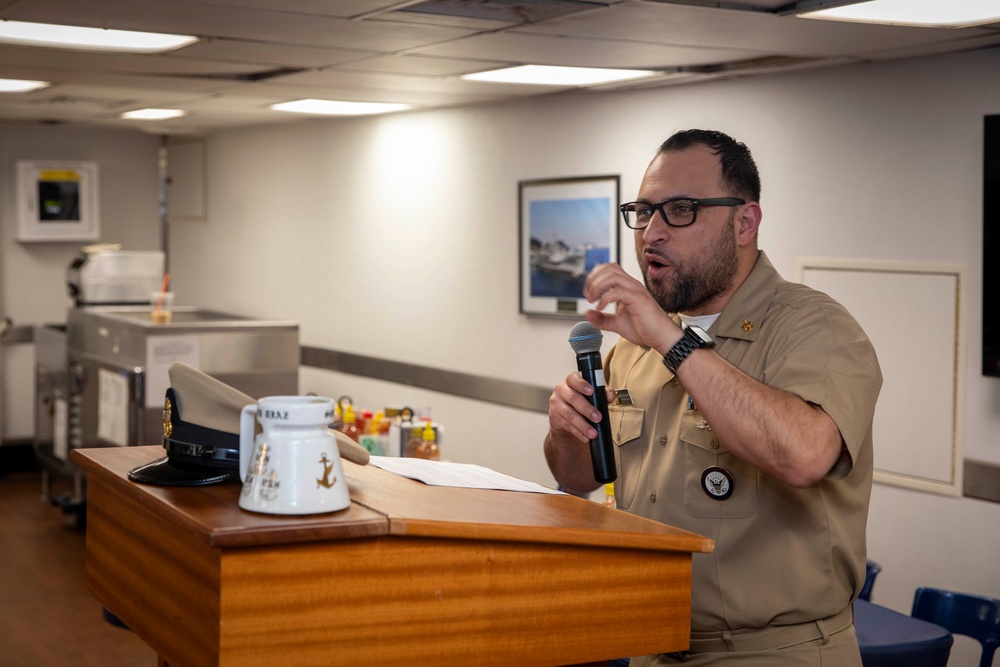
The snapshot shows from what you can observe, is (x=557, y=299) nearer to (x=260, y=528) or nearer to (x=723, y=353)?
(x=723, y=353)

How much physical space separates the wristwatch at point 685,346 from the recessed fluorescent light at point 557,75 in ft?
8.97

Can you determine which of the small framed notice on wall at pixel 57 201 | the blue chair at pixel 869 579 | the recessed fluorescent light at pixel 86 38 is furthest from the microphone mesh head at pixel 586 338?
the small framed notice on wall at pixel 57 201

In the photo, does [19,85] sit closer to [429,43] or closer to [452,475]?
[429,43]

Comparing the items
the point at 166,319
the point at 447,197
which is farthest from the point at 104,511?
the point at 166,319

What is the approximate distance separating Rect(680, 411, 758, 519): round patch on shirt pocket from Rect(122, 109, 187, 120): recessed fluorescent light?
5173 mm

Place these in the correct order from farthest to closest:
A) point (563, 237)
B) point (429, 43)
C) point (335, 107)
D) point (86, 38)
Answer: point (335, 107) < point (563, 237) < point (86, 38) < point (429, 43)

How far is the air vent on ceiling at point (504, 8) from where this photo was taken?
9.68 feet

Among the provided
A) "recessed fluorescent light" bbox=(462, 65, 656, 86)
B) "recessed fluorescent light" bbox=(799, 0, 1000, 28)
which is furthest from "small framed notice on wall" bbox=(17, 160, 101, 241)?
"recessed fluorescent light" bbox=(799, 0, 1000, 28)

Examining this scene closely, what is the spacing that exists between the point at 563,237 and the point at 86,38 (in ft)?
7.53

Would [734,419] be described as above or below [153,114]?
below

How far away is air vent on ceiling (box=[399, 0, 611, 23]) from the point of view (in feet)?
9.68

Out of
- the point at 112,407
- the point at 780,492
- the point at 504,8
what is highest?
the point at 504,8

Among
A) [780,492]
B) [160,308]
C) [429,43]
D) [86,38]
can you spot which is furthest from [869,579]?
[160,308]

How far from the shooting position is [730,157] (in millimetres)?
2027
